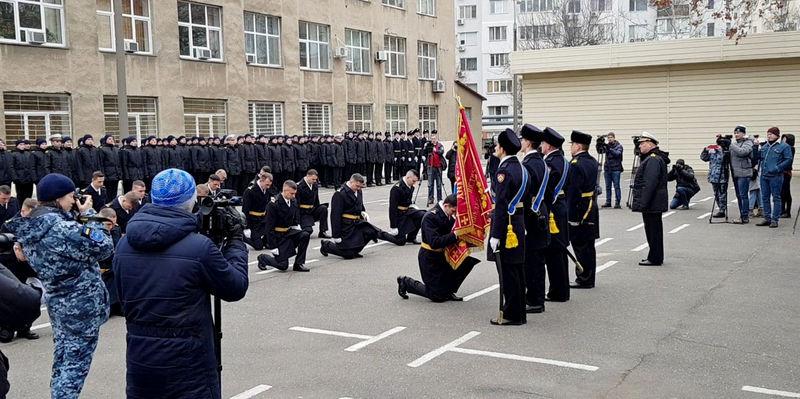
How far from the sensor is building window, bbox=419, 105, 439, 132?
4206cm

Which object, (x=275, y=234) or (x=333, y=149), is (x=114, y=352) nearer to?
(x=275, y=234)

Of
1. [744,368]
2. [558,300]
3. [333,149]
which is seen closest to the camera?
[744,368]

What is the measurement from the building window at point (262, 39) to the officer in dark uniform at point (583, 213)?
2225 centimetres

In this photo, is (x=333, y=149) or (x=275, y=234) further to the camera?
(x=333, y=149)

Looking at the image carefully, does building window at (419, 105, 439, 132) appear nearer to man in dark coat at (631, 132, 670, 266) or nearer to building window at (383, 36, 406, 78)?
building window at (383, 36, 406, 78)

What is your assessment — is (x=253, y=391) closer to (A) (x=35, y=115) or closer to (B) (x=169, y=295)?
(B) (x=169, y=295)

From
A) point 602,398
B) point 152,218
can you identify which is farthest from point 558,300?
point 152,218

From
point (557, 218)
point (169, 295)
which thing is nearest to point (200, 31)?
point (557, 218)

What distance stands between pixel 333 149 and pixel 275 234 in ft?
48.4

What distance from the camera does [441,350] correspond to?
7.44m

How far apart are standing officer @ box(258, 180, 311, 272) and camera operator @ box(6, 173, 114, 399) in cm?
645

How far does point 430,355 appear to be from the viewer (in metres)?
7.27

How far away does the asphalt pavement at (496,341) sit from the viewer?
639cm

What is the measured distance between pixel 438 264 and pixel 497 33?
7010cm
